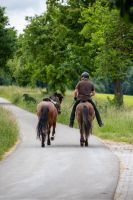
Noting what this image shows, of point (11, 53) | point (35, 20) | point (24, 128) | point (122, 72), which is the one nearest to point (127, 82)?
point (11, 53)

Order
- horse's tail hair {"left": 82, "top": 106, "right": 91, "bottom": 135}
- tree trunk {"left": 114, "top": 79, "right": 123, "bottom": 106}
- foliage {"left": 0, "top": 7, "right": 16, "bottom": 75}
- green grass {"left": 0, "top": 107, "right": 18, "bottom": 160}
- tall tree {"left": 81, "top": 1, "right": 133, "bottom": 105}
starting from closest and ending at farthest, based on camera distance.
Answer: green grass {"left": 0, "top": 107, "right": 18, "bottom": 160} → horse's tail hair {"left": 82, "top": 106, "right": 91, "bottom": 135} → tall tree {"left": 81, "top": 1, "right": 133, "bottom": 105} → tree trunk {"left": 114, "top": 79, "right": 123, "bottom": 106} → foliage {"left": 0, "top": 7, "right": 16, "bottom": 75}

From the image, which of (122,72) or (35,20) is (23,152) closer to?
(122,72)

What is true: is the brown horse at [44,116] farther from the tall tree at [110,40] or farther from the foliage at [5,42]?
the foliage at [5,42]

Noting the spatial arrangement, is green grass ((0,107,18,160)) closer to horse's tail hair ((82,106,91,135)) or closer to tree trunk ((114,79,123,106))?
horse's tail hair ((82,106,91,135))

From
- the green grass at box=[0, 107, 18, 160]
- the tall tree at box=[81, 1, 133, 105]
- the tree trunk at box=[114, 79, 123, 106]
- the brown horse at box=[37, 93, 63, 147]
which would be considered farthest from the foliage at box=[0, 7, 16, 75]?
the brown horse at box=[37, 93, 63, 147]

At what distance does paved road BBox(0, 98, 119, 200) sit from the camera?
1094 centimetres

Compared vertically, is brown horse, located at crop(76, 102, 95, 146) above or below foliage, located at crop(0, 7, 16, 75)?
below

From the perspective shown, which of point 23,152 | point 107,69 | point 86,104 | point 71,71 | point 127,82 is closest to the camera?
point 23,152

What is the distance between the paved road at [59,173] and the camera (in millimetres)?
10938

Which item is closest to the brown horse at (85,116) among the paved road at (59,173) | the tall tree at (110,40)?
the paved road at (59,173)

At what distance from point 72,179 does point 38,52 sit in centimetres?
4686

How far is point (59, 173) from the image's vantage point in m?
13.6

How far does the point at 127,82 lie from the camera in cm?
12369

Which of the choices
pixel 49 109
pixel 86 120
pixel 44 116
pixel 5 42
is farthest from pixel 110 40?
pixel 5 42
